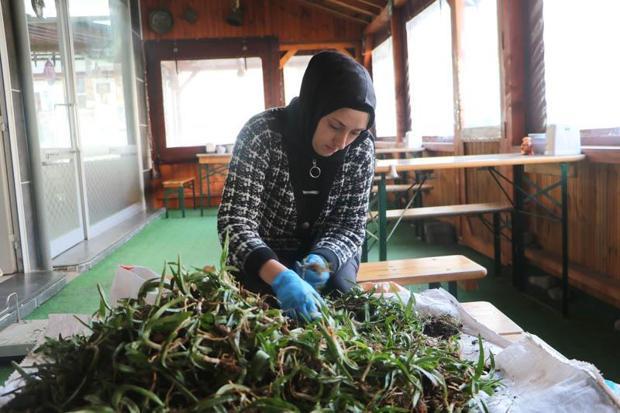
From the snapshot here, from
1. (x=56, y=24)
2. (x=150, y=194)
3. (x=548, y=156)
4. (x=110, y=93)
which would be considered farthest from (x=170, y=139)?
(x=548, y=156)

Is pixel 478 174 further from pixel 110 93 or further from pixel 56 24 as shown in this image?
pixel 110 93

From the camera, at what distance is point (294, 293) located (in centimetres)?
108

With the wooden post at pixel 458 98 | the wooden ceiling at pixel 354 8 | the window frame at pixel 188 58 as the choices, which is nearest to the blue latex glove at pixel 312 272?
the wooden post at pixel 458 98

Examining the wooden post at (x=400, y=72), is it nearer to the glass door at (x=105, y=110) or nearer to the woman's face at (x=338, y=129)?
the glass door at (x=105, y=110)

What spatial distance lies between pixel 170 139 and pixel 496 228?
595 centimetres

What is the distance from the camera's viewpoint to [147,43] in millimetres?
7852

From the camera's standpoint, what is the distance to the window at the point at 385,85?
7.25m

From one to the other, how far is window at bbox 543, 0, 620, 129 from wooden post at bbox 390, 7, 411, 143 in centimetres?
326

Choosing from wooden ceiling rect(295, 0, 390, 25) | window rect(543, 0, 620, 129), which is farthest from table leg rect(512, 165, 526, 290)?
wooden ceiling rect(295, 0, 390, 25)

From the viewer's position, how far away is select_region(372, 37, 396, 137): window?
7.25 metres

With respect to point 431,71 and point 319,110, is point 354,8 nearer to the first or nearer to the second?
point 431,71

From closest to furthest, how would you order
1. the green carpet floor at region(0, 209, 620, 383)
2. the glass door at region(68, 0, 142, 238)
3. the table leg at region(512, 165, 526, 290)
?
the green carpet floor at region(0, 209, 620, 383), the table leg at region(512, 165, 526, 290), the glass door at region(68, 0, 142, 238)

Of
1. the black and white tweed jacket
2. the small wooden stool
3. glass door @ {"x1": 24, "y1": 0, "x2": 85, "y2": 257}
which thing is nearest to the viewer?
the black and white tweed jacket

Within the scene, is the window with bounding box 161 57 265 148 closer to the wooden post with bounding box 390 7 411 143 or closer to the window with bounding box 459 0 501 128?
the wooden post with bounding box 390 7 411 143
